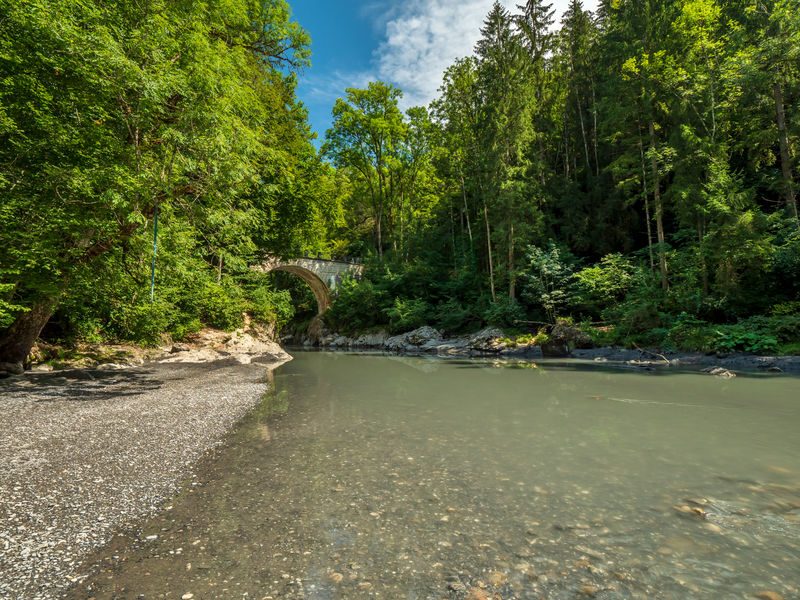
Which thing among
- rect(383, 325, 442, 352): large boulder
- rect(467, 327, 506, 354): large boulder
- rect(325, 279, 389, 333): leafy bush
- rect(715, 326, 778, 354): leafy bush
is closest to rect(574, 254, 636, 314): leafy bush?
rect(467, 327, 506, 354): large boulder

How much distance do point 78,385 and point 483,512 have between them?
9655 mm

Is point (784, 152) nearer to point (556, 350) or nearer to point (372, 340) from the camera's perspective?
point (556, 350)

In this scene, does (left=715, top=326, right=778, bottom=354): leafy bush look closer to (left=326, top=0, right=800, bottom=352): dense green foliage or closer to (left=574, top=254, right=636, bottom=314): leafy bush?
(left=326, top=0, right=800, bottom=352): dense green foliage

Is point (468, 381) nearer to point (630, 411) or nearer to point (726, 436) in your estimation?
point (630, 411)

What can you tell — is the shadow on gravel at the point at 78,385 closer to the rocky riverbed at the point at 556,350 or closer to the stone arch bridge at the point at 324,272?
the rocky riverbed at the point at 556,350

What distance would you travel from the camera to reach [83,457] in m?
4.50

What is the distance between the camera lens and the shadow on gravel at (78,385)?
771 cm

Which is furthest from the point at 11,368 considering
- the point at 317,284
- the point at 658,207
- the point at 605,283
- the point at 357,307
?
the point at 317,284

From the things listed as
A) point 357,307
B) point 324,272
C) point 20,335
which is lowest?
point 20,335

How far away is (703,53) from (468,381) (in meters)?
21.8

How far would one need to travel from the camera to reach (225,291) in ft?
47.8

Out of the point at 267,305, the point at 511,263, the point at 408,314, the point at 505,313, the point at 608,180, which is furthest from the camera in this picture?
the point at 408,314

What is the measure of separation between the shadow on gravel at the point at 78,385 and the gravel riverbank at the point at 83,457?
2cm

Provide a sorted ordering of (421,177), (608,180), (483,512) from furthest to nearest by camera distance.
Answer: (421,177) → (608,180) → (483,512)
